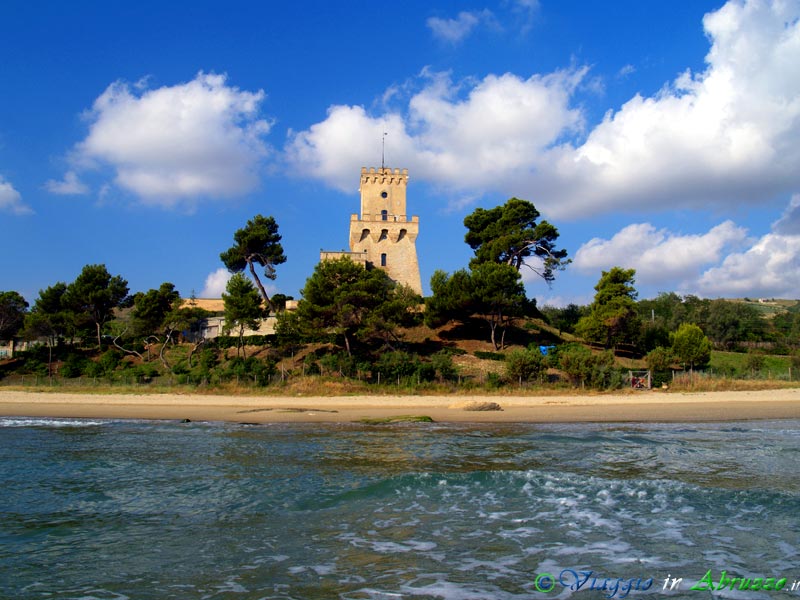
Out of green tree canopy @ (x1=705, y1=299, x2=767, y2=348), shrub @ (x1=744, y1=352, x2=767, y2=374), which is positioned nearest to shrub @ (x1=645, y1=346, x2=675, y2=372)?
shrub @ (x1=744, y1=352, x2=767, y2=374)

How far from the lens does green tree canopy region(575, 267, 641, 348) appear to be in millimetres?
33625

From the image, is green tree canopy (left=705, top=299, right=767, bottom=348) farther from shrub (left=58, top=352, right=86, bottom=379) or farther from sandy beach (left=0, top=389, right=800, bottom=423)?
shrub (left=58, top=352, right=86, bottom=379)

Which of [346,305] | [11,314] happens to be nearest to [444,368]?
[346,305]

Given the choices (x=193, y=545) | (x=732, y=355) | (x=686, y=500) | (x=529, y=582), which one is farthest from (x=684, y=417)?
(x=732, y=355)

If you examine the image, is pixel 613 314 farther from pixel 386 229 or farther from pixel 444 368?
pixel 386 229

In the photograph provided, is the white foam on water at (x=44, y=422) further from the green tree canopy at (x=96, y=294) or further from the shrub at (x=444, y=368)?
the green tree canopy at (x=96, y=294)

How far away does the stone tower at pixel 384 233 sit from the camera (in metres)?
46.2

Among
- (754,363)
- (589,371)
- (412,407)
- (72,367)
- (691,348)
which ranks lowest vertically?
(412,407)

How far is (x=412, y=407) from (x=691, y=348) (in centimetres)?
1782

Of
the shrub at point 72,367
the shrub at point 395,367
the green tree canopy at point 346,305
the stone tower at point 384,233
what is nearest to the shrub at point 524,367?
the shrub at point 395,367

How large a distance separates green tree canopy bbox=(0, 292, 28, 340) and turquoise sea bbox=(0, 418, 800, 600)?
90.3 ft

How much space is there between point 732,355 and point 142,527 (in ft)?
126

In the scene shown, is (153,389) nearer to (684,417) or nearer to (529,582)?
(684,417)

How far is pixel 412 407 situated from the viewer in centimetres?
2112
